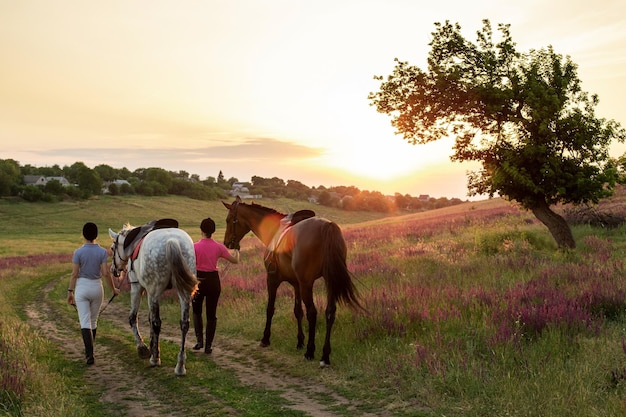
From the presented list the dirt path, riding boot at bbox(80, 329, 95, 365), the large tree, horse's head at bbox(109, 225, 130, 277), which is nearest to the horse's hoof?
the dirt path

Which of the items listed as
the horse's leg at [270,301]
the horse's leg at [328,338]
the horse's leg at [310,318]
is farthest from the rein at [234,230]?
the horse's leg at [328,338]

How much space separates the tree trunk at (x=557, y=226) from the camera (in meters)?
15.8

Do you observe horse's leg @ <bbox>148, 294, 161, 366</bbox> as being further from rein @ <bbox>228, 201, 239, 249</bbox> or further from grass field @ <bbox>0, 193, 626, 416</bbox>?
rein @ <bbox>228, 201, 239, 249</bbox>

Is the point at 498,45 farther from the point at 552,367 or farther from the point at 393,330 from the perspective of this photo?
the point at 552,367

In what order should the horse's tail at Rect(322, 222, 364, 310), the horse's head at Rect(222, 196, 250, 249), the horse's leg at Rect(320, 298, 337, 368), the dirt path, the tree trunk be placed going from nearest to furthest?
1. the dirt path
2. the horse's leg at Rect(320, 298, 337, 368)
3. the horse's tail at Rect(322, 222, 364, 310)
4. the horse's head at Rect(222, 196, 250, 249)
5. the tree trunk

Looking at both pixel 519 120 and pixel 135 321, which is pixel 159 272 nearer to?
pixel 135 321

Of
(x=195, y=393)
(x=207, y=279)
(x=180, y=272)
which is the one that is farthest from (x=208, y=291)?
(x=195, y=393)

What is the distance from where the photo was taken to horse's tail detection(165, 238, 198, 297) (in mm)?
8094

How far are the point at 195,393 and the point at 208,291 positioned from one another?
2.82 metres

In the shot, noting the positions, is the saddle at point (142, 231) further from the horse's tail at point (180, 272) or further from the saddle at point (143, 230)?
the horse's tail at point (180, 272)

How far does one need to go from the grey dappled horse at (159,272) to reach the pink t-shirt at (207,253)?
739 millimetres

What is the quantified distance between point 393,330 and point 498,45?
11854mm

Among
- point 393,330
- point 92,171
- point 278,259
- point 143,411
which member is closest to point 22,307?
point 278,259

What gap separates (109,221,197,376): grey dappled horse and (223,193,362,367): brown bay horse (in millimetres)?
1792
